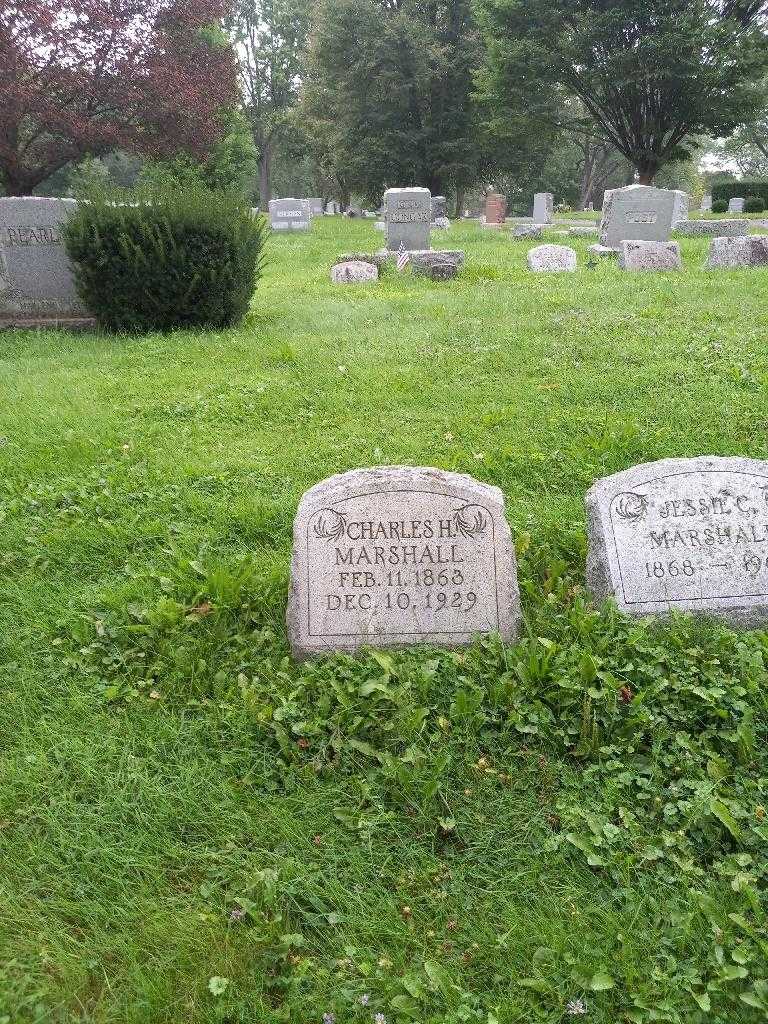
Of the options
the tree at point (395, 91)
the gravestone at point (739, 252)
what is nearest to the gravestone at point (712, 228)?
the gravestone at point (739, 252)

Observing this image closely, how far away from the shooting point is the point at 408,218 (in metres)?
15.9

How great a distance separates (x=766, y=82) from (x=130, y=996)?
1747 inches

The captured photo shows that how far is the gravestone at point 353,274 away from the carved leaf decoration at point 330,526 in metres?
9.21

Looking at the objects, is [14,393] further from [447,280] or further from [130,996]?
[447,280]

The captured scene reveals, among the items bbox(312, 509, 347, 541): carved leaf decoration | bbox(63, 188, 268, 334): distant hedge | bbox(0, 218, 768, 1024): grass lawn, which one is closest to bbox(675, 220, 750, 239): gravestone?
bbox(63, 188, 268, 334): distant hedge

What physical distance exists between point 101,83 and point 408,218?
28.3 ft

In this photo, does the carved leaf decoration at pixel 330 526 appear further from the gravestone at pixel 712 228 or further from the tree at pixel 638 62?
the tree at pixel 638 62

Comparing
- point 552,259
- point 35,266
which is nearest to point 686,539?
point 35,266

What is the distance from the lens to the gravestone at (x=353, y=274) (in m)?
11.6

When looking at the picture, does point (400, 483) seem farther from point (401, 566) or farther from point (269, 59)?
point (269, 59)

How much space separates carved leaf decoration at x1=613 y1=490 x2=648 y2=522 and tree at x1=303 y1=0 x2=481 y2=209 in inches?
1191

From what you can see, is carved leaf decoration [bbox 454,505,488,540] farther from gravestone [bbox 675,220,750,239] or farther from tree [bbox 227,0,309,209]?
tree [bbox 227,0,309,209]

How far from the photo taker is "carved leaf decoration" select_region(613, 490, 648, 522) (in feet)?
9.98

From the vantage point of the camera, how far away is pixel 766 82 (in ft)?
115
